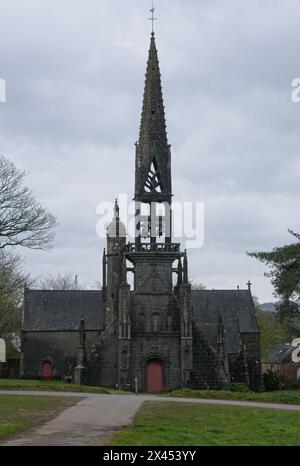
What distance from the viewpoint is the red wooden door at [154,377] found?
46188 millimetres

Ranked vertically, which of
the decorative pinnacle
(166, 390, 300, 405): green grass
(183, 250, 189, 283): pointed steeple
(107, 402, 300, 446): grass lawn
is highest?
the decorative pinnacle

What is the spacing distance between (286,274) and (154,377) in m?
12.7

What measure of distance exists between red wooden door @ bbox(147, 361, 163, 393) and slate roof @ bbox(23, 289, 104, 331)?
44.3ft

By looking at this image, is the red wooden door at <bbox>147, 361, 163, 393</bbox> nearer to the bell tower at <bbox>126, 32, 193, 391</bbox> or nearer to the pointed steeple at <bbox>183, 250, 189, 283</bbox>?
the bell tower at <bbox>126, 32, 193, 391</bbox>

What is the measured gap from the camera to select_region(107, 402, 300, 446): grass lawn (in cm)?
1414

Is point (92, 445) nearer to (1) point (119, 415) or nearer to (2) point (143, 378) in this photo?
(1) point (119, 415)

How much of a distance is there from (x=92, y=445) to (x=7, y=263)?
A: 29875 millimetres

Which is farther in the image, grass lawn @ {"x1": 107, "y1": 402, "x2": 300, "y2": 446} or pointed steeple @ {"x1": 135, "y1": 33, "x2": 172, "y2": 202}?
pointed steeple @ {"x1": 135, "y1": 33, "x2": 172, "y2": 202}

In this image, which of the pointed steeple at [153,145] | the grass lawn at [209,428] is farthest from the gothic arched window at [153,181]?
the grass lawn at [209,428]

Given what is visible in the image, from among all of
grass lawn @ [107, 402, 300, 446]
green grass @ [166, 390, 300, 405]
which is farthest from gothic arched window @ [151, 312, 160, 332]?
grass lawn @ [107, 402, 300, 446]

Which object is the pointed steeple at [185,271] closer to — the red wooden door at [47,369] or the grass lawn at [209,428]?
the red wooden door at [47,369]

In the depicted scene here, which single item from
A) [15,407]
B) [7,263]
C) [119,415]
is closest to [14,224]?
[7,263]

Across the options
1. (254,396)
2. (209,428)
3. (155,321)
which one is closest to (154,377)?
(155,321)

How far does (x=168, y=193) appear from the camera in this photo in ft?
169
